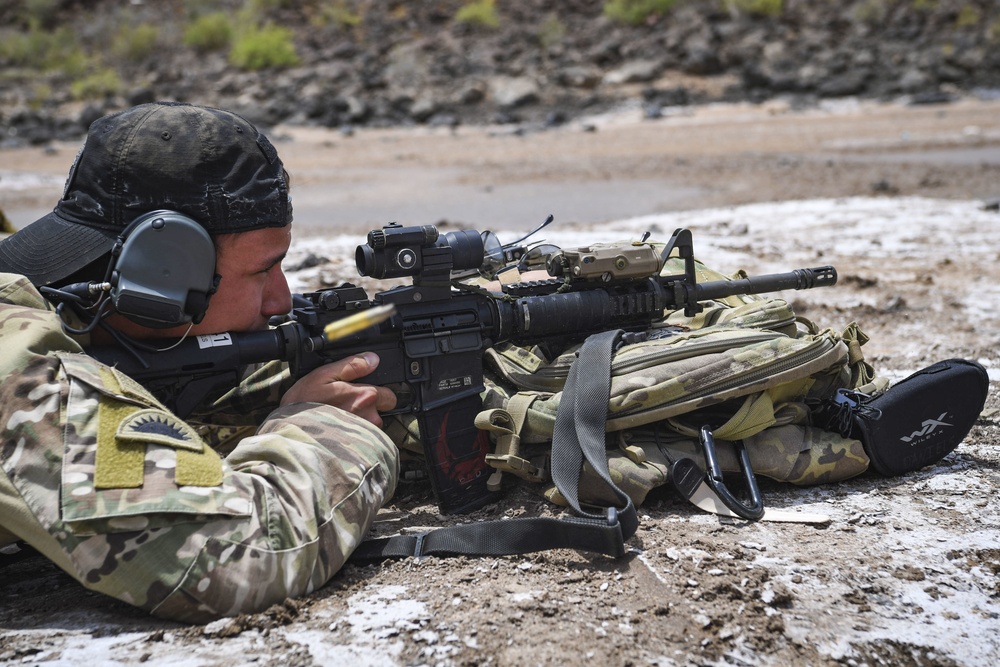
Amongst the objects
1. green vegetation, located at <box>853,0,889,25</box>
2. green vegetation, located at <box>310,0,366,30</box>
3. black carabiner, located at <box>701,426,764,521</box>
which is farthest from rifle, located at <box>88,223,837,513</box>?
green vegetation, located at <box>310,0,366,30</box>

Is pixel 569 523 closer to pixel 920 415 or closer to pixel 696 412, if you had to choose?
pixel 696 412

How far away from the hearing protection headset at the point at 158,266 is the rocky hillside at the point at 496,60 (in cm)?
1803

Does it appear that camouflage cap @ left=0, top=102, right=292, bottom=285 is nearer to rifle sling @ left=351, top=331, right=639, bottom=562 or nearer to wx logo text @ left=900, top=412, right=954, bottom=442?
rifle sling @ left=351, top=331, right=639, bottom=562

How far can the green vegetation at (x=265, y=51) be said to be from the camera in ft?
91.5

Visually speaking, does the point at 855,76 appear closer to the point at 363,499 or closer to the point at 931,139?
the point at 931,139

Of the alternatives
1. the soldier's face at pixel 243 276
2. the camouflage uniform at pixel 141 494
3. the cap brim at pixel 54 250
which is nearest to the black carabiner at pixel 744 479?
the camouflage uniform at pixel 141 494

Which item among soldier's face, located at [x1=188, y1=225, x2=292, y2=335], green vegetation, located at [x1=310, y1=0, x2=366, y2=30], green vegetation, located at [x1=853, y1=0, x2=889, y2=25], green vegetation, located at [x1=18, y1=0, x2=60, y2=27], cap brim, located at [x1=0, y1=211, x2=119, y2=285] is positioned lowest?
soldier's face, located at [x1=188, y1=225, x2=292, y2=335]

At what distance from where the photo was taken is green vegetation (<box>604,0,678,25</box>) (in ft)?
89.1

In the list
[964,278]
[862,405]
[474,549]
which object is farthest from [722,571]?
[964,278]

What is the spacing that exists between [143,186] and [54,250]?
30 cm

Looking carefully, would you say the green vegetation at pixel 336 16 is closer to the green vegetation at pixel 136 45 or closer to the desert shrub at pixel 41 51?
the green vegetation at pixel 136 45

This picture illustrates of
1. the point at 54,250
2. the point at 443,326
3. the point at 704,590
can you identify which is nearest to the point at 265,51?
the point at 443,326

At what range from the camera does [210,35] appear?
3156cm

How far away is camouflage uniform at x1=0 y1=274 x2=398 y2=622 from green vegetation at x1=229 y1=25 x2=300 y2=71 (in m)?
26.8
